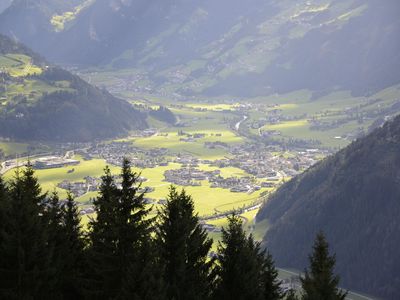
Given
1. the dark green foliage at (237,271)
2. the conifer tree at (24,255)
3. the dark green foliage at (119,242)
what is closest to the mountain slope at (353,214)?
the dark green foliage at (237,271)

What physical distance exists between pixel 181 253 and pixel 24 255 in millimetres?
11403

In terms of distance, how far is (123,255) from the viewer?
38281mm

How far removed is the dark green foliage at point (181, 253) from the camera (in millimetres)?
42881

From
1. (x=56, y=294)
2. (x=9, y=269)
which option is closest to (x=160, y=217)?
(x=56, y=294)

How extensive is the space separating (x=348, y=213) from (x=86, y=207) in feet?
265

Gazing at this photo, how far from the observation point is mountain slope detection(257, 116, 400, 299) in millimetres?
148750

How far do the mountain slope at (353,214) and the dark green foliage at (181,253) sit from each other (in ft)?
336

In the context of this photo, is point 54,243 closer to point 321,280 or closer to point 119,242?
point 119,242

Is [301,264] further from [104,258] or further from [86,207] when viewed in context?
[104,258]

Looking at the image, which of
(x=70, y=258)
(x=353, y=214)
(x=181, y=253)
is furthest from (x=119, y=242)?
(x=353, y=214)

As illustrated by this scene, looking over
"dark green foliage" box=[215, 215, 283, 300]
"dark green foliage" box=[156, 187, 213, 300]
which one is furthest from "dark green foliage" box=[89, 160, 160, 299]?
"dark green foliage" box=[215, 215, 283, 300]

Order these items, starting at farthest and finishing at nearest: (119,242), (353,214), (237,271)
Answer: (353,214)
(237,271)
(119,242)

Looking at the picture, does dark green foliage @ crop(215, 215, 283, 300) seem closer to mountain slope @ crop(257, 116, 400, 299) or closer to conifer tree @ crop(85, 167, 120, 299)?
conifer tree @ crop(85, 167, 120, 299)

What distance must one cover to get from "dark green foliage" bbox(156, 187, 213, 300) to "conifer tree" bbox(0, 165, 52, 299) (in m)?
8.43
